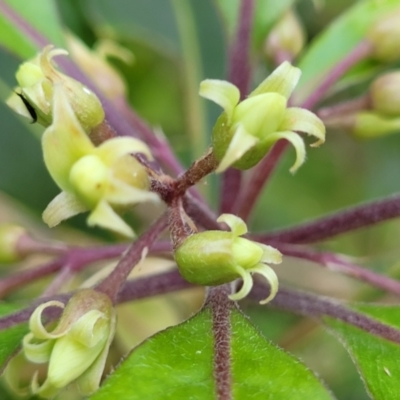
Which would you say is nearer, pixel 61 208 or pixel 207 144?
pixel 61 208

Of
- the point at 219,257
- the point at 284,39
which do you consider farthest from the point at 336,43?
the point at 219,257

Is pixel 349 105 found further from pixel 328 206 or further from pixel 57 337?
pixel 328 206

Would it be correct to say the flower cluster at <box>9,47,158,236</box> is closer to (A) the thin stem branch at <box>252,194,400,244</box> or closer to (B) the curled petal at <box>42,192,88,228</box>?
(B) the curled petal at <box>42,192,88,228</box>

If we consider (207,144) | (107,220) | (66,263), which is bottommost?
(207,144)

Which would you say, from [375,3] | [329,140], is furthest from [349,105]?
[329,140]

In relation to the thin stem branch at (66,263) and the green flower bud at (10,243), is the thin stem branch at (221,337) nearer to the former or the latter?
the thin stem branch at (66,263)

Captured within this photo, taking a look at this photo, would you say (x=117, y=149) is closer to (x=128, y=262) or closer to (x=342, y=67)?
(x=128, y=262)

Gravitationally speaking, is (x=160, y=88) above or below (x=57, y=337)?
below

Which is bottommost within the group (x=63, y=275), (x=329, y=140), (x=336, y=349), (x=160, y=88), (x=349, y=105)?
(x=336, y=349)

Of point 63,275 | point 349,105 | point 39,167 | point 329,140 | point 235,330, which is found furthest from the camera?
point 329,140
